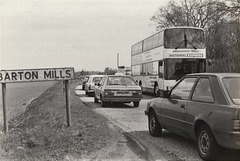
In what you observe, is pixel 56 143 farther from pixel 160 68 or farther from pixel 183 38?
pixel 160 68

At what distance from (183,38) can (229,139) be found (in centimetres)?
1497

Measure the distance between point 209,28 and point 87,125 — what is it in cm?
4287

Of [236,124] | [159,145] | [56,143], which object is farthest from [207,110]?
[56,143]

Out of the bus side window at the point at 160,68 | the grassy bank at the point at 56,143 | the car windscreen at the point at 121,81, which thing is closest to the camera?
the grassy bank at the point at 56,143

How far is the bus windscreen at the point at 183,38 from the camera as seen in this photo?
63.7 ft

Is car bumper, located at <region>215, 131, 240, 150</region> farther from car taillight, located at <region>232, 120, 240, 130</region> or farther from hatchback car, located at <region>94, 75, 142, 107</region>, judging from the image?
hatchback car, located at <region>94, 75, 142, 107</region>

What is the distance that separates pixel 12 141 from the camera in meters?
7.04

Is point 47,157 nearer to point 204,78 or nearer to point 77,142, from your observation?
point 77,142

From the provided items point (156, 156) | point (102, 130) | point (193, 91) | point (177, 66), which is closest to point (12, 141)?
point (102, 130)

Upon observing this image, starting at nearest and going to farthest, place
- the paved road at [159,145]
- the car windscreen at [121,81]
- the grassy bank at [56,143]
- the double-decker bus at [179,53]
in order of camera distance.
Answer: the grassy bank at [56,143]
the paved road at [159,145]
the car windscreen at [121,81]
the double-decker bus at [179,53]

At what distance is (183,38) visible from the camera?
19.5m

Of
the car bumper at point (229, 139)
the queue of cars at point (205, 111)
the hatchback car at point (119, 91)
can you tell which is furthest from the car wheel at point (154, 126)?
the hatchback car at point (119, 91)

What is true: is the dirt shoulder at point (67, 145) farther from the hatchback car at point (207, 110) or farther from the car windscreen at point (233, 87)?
the car windscreen at point (233, 87)

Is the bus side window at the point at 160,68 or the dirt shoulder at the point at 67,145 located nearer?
the dirt shoulder at the point at 67,145
